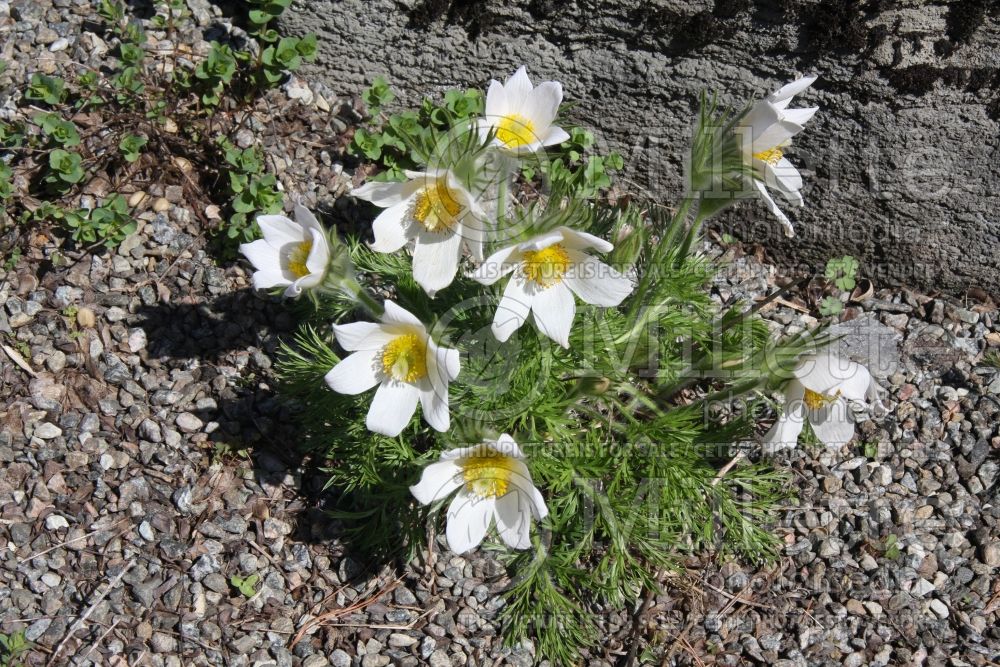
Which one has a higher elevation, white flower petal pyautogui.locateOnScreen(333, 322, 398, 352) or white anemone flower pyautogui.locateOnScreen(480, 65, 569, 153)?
white anemone flower pyautogui.locateOnScreen(480, 65, 569, 153)

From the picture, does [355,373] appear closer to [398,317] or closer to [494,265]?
[398,317]

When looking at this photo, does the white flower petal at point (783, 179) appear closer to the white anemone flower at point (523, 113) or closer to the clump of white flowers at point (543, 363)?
the clump of white flowers at point (543, 363)

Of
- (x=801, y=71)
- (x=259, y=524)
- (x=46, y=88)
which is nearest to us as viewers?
(x=259, y=524)

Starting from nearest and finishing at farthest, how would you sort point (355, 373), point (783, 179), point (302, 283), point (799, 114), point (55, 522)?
point (302, 283)
point (355, 373)
point (783, 179)
point (799, 114)
point (55, 522)

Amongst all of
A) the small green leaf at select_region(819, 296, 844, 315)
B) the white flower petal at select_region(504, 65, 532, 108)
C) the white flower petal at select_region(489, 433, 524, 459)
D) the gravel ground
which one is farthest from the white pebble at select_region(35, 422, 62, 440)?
the small green leaf at select_region(819, 296, 844, 315)

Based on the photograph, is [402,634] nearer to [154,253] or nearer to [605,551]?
[605,551]

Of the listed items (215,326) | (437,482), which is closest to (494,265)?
(437,482)

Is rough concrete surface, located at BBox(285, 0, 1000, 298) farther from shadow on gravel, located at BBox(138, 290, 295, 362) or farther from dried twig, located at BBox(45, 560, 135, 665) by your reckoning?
dried twig, located at BBox(45, 560, 135, 665)
